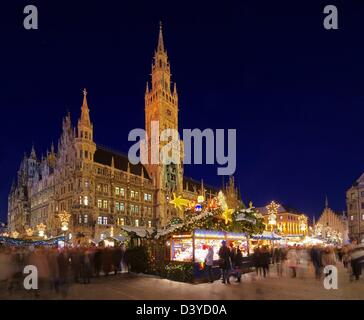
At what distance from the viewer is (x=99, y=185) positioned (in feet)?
222

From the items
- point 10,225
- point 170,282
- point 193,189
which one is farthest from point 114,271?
point 10,225

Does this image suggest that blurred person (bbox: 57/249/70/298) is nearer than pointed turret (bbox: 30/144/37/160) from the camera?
Yes

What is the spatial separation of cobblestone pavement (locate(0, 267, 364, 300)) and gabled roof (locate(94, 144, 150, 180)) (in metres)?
54.7

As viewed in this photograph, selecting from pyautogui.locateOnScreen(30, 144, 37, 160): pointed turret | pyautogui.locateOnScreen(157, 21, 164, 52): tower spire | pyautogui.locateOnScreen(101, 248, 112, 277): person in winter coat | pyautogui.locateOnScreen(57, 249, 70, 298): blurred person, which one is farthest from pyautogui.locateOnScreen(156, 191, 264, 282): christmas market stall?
pyautogui.locateOnScreen(30, 144, 37, 160): pointed turret

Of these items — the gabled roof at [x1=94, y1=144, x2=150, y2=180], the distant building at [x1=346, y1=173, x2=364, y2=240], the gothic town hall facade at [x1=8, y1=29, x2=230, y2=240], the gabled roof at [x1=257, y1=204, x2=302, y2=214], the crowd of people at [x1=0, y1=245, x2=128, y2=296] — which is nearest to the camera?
the crowd of people at [x1=0, y1=245, x2=128, y2=296]

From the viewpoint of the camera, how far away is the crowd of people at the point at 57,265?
15375 millimetres

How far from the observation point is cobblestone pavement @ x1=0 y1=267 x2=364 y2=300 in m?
13.8

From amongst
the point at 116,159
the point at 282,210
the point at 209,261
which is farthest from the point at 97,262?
the point at 282,210

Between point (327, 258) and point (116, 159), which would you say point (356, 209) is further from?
point (327, 258)

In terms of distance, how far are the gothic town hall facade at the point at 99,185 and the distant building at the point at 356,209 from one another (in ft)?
95.2

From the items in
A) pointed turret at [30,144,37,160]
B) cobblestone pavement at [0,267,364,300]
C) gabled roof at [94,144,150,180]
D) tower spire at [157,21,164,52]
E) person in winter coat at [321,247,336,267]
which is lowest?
cobblestone pavement at [0,267,364,300]

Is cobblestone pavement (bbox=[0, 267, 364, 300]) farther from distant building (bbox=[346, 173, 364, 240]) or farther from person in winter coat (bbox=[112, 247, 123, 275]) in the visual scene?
distant building (bbox=[346, 173, 364, 240])

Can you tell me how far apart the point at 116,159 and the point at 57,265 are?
6327 centimetres
